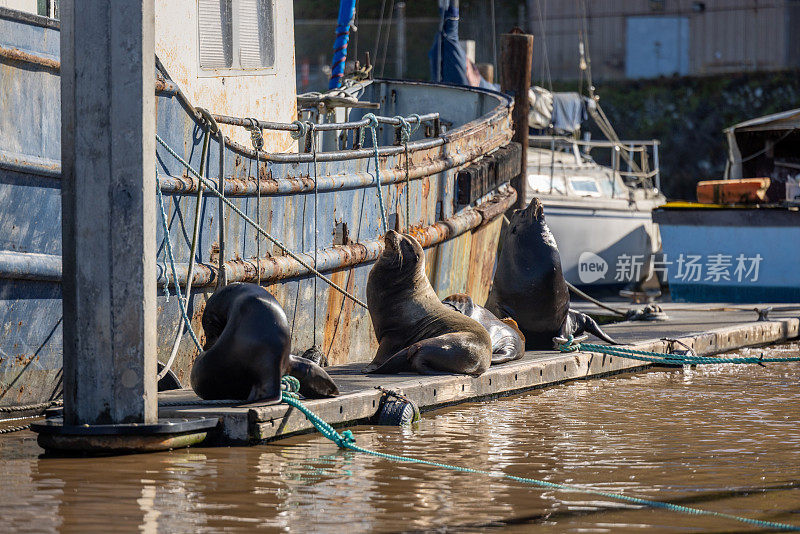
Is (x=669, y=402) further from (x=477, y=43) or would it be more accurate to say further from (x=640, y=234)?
(x=477, y=43)

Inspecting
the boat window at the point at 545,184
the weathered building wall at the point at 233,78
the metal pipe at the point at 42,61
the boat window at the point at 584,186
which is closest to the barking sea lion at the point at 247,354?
the metal pipe at the point at 42,61

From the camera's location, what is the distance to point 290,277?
8.80 meters

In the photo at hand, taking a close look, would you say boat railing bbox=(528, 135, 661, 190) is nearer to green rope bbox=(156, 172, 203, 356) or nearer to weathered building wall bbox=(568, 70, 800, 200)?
weathered building wall bbox=(568, 70, 800, 200)

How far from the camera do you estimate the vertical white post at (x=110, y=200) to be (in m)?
5.95

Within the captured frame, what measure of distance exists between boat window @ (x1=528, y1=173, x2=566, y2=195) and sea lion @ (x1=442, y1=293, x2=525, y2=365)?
10.8 metres

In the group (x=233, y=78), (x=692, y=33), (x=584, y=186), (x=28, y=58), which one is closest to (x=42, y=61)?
(x=28, y=58)

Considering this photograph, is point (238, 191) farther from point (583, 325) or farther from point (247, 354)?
point (583, 325)

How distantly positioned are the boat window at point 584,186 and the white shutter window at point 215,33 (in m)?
11.9

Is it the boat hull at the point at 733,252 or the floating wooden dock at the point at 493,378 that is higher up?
the boat hull at the point at 733,252

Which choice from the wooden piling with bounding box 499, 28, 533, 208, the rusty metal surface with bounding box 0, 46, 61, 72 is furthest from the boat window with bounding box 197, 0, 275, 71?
the wooden piling with bounding box 499, 28, 533, 208

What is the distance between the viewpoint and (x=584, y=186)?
2080cm

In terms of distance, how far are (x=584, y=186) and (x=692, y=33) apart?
1295 cm

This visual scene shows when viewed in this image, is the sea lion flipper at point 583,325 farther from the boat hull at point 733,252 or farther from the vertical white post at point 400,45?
the vertical white post at point 400,45

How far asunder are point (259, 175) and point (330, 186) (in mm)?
795
